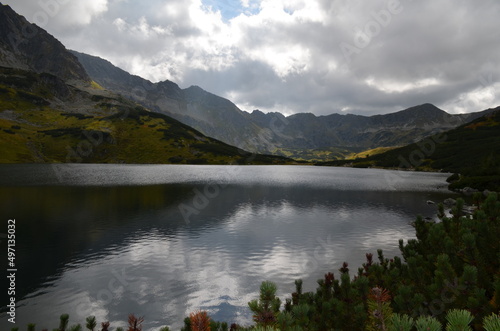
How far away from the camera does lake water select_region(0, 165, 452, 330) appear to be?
67.3ft

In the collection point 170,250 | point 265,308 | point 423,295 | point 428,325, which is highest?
point 428,325

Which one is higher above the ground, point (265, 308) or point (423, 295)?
point (265, 308)

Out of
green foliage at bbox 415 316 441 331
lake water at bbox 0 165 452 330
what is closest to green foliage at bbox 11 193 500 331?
green foliage at bbox 415 316 441 331

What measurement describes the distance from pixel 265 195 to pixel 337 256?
50179mm

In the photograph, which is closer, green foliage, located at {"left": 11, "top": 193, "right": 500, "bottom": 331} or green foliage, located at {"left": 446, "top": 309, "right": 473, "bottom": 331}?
green foliage, located at {"left": 446, "top": 309, "right": 473, "bottom": 331}

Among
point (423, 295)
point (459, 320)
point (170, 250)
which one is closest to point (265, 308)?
point (459, 320)

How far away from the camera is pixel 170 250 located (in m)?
32.9

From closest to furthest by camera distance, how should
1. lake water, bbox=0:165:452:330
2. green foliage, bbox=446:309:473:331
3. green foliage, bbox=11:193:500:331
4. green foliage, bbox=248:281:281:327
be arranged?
green foliage, bbox=446:309:473:331 → green foliage, bbox=248:281:281:327 → green foliage, bbox=11:193:500:331 → lake water, bbox=0:165:452:330

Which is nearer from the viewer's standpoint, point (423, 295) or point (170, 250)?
point (423, 295)

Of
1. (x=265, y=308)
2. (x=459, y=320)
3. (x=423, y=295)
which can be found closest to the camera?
(x=459, y=320)

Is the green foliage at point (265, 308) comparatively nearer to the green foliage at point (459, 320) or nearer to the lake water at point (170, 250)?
the green foliage at point (459, 320)

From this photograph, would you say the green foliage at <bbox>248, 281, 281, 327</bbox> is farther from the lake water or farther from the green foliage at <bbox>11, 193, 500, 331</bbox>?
the lake water

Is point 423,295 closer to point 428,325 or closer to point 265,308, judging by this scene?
point 265,308

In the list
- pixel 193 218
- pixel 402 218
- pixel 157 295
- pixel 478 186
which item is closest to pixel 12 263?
pixel 157 295
